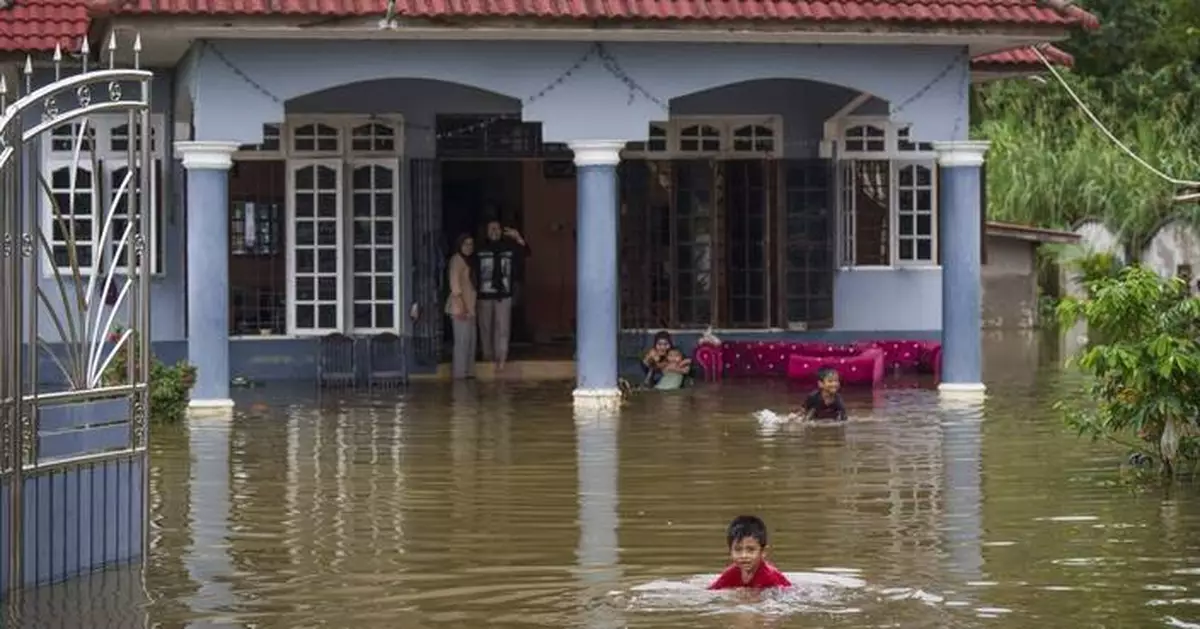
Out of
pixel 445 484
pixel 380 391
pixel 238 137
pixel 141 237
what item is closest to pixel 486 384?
pixel 380 391

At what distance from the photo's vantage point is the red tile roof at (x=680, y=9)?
21.7m

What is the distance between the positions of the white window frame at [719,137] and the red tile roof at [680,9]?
439cm

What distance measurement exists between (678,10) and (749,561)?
35.3 feet

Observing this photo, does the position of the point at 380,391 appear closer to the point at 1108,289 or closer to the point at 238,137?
the point at 238,137

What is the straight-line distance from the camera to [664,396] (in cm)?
2420

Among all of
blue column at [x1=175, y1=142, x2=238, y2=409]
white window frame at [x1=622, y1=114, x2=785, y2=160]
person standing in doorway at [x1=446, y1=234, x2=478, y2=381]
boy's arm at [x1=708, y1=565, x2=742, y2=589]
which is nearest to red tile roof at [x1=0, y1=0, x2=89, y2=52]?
blue column at [x1=175, y1=142, x2=238, y2=409]

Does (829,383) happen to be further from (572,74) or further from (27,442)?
(27,442)

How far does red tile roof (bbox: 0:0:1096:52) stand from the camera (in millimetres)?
21641

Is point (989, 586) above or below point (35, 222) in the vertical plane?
below

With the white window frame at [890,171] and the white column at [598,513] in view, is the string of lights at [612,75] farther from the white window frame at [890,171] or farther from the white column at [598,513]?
the white window frame at [890,171]

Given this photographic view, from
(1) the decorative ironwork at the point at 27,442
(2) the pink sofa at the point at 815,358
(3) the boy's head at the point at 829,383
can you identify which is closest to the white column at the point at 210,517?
(1) the decorative ironwork at the point at 27,442

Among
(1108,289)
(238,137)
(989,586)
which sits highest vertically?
(238,137)

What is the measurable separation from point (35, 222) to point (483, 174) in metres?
19.1

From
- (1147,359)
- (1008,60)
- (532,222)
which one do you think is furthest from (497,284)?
(1147,359)
